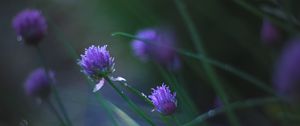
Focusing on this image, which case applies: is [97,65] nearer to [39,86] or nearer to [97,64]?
[97,64]

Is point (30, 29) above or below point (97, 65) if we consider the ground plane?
above

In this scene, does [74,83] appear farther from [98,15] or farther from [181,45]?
[181,45]

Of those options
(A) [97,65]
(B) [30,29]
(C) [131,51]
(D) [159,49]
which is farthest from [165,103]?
(C) [131,51]

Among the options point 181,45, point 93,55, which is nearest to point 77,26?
point 181,45

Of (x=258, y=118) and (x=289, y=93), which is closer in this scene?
(x=289, y=93)

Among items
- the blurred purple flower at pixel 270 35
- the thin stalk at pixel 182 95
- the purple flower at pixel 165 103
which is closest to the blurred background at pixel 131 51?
the blurred purple flower at pixel 270 35

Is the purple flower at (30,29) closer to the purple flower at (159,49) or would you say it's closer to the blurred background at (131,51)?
the blurred background at (131,51)
